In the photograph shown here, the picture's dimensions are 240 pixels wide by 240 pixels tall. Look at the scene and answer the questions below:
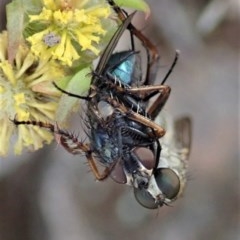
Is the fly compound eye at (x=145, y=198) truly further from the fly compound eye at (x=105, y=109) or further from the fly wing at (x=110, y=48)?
the fly wing at (x=110, y=48)

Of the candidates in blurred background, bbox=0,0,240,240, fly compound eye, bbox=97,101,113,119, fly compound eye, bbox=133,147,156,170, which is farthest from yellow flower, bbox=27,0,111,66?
blurred background, bbox=0,0,240,240

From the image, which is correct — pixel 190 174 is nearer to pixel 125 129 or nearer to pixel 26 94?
pixel 125 129

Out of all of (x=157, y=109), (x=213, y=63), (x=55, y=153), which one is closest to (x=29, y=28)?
(x=157, y=109)

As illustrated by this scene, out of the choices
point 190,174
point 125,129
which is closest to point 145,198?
point 125,129

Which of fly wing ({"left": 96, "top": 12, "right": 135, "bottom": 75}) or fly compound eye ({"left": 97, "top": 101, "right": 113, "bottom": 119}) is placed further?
fly compound eye ({"left": 97, "top": 101, "right": 113, "bottom": 119})

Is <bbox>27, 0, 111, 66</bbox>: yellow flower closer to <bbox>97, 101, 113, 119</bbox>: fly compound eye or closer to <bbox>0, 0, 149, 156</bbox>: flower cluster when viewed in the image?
<bbox>0, 0, 149, 156</bbox>: flower cluster

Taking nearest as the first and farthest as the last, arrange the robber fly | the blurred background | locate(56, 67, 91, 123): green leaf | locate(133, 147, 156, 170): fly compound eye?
locate(56, 67, 91, 123): green leaf < the robber fly < locate(133, 147, 156, 170): fly compound eye < the blurred background
